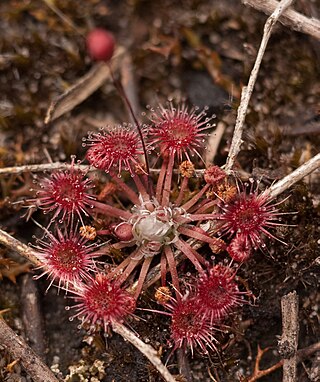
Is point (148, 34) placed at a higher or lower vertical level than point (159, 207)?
higher

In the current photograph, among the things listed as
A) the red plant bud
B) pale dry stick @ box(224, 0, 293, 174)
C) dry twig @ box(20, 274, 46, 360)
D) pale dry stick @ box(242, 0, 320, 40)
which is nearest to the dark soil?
dry twig @ box(20, 274, 46, 360)

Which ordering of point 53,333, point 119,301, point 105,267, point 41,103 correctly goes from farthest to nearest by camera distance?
point 41,103
point 53,333
point 105,267
point 119,301

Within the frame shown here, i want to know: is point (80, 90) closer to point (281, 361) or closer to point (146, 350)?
point (146, 350)

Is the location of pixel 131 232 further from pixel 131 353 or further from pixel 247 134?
pixel 247 134

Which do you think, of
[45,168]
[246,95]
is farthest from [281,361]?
[45,168]

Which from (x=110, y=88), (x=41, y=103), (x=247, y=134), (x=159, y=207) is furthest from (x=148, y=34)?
(x=159, y=207)

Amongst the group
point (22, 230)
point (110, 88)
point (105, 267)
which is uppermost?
point (110, 88)

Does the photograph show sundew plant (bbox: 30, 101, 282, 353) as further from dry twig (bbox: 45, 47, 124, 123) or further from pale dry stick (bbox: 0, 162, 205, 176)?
dry twig (bbox: 45, 47, 124, 123)
